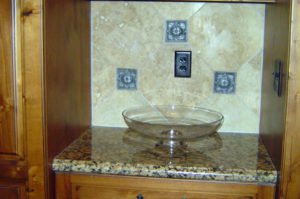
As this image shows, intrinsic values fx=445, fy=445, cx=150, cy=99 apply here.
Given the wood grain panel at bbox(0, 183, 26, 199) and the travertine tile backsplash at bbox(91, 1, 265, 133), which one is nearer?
the wood grain panel at bbox(0, 183, 26, 199)

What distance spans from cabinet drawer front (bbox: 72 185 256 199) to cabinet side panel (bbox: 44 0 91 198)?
0.34 ft

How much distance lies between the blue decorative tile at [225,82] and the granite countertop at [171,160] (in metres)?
0.23

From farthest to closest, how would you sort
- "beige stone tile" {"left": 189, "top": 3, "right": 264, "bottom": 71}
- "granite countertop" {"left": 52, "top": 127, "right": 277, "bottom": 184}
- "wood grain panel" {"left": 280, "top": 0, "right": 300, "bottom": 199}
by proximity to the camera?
"beige stone tile" {"left": 189, "top": 3, "right": 264, "bottom": 71}
"granite countertop" {"left": 52, "top": 127, "right": 277, "bottom": 184}
"wood grain panel" {"left": 280, "top": 0, "right": 300, "bottom": 199}

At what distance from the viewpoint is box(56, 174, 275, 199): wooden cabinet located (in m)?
1.40

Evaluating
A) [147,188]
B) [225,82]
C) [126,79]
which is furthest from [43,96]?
[225,82]

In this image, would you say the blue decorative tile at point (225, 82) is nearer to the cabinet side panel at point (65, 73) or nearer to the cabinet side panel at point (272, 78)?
the cabinet side panel at point (272, 78)

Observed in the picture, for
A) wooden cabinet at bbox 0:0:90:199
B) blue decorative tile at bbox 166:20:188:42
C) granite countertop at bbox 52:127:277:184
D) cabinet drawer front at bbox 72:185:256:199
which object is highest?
blue decorative tile at bbox 166:20:188:42

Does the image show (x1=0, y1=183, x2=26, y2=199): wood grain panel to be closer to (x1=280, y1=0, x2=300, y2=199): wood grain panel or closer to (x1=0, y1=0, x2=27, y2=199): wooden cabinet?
(x1=0, y1=0, x2=27, y2=199): wooden cabinet

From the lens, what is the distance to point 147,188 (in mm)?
1434

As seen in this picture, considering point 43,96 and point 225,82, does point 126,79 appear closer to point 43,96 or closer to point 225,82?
point 225,82

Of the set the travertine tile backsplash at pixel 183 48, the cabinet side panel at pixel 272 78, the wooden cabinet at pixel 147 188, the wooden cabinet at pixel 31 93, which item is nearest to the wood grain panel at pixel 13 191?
the wooden cabinet at pixel 31 93

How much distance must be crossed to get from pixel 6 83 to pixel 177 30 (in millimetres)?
766

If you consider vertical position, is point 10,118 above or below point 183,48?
below

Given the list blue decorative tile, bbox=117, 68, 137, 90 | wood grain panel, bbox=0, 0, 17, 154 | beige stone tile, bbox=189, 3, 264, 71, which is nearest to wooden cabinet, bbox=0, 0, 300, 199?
wood grain panel, bbox=0, 0, 17, 154
